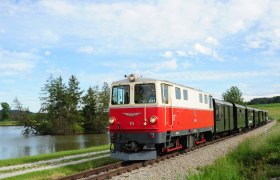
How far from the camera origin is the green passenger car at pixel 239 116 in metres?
33.6

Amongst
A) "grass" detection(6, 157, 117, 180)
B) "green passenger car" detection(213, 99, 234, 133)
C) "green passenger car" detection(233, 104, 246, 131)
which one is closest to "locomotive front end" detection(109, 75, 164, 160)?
"grass" detection(6, 157, 117, 180)

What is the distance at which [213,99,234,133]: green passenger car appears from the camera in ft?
84.8

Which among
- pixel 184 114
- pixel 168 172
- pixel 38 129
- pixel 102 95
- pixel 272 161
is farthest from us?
pixel 102 95

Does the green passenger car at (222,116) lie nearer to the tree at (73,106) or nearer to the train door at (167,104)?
the train door at (167,104)

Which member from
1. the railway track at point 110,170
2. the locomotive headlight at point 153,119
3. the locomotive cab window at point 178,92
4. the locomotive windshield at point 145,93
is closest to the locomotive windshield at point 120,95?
the locomotive windshield at point 145,93

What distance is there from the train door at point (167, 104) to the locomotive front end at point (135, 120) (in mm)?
509

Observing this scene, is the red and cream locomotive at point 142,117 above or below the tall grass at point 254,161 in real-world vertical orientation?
above

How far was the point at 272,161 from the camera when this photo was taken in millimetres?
14227

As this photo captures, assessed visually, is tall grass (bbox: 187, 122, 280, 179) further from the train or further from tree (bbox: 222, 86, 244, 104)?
tree (bbox: 222, 86, 244, 104)

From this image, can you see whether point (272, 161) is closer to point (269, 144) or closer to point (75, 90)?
point (269, 144)

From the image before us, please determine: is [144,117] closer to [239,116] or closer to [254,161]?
[254,161]

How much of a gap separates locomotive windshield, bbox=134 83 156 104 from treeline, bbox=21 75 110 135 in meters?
70.3

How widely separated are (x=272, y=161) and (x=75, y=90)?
81.0 metres


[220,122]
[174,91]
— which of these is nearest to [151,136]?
[174,91]
